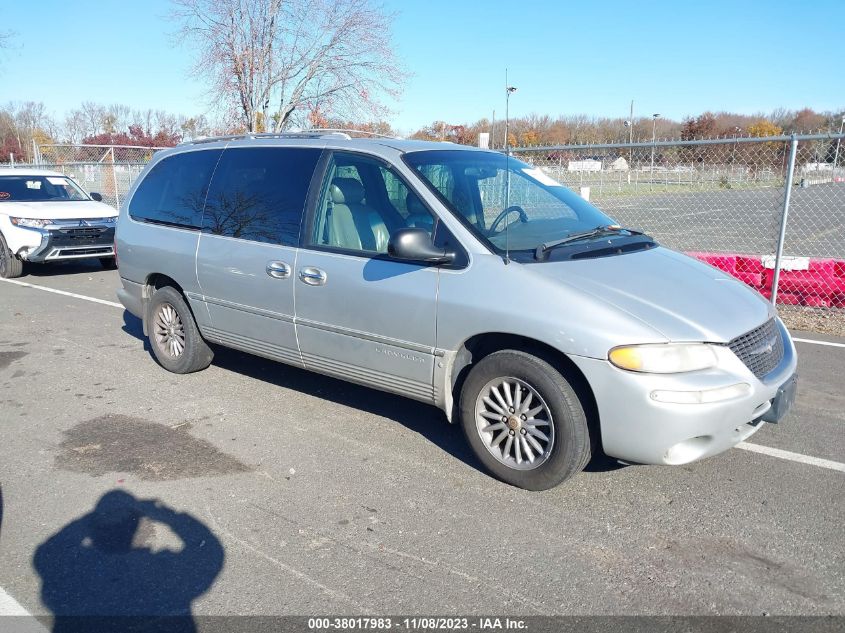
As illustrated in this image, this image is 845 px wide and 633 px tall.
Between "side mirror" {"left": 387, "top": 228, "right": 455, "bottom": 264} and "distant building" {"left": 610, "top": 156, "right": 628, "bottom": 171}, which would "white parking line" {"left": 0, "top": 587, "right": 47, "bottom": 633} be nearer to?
"side mirror" {"left": 387, "top": 228, "right": 455, "bottom": 264}

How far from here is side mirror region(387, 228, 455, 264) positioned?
3.72 m

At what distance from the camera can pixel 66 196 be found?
11.8 metres

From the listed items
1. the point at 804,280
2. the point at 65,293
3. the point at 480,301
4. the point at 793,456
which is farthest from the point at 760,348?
the point at 65,293

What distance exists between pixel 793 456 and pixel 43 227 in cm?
1041

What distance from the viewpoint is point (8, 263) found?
10711mm

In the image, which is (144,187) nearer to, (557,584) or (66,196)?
(557,584)

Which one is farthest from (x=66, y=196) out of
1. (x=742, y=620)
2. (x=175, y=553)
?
(x=742, y=620)

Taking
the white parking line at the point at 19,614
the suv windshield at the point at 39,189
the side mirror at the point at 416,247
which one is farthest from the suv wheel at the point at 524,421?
the suv windshield at the point at 39,189

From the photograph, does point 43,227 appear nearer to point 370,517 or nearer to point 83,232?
point 83,232

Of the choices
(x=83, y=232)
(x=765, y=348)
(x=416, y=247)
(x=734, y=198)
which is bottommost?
(x=765, y=348)

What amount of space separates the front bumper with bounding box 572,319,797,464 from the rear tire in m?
10.2

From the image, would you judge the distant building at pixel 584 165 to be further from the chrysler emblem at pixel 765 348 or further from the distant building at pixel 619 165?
the chrysler emblem at pixel 765 348

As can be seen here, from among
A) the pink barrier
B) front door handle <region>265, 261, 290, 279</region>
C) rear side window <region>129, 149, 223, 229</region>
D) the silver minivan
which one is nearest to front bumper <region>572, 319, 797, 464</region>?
the silver minivan

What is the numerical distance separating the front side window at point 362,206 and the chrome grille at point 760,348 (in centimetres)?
186
